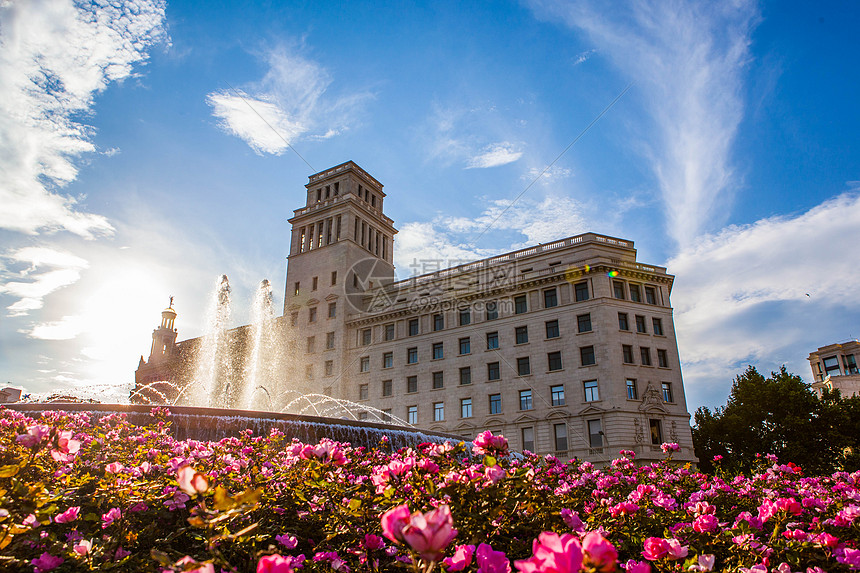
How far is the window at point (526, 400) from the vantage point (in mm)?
37562

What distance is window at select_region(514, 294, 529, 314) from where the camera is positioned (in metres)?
40.7

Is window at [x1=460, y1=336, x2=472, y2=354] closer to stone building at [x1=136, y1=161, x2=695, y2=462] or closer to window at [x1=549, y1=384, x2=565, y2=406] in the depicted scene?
stone building at [x1=136, y1=161, x2=695, y2=462]

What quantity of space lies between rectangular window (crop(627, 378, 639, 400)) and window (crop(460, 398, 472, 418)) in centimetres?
1113

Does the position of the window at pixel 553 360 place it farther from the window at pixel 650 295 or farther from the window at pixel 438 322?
the window at pixel 438 322

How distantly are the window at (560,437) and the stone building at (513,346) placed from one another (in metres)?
0.07

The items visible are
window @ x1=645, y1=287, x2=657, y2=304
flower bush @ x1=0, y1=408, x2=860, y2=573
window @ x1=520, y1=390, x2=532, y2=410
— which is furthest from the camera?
window @ x1=645, y1=287, x2=657, y2=304

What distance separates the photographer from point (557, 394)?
36.9m

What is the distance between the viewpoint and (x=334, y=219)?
53.5m

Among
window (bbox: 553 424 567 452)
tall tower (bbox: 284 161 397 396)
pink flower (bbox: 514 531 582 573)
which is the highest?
tall tower (bbox: 284 161 397 396)

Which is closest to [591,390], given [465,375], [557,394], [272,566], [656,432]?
[557,394]

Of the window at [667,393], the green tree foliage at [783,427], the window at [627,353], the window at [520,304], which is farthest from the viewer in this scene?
the window at [520,304]

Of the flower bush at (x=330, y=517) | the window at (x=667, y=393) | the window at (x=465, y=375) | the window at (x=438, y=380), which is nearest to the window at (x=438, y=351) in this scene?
the window at (x=438, y=380)

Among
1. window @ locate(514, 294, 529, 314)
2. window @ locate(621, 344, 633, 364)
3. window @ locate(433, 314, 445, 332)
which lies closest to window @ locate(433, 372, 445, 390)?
window @ locate(433, 314, 445, 332)

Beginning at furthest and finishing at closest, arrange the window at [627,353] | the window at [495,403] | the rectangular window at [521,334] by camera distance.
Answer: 1. the rectangular window at [521,334]
2. the window at [495,403]
3. the window at [627,353]
